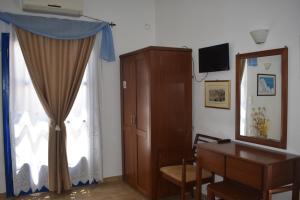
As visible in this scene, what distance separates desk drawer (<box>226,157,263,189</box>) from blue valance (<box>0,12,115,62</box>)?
2.24m

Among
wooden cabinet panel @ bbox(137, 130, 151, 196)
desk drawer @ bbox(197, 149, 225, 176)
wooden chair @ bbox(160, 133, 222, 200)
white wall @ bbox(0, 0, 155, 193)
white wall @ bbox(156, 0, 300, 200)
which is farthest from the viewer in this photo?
white wall @ bbox(0, 0, 155, 193)

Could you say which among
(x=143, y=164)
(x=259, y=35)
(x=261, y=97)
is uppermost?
(x=259, y=35)

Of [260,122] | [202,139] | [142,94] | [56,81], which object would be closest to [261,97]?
[260,122]

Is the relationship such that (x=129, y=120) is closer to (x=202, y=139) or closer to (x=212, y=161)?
(x=202, y=139)

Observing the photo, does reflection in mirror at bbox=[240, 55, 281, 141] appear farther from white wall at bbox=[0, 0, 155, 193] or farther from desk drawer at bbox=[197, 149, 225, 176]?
white wall at bbox=[0, 0, 155, 193]

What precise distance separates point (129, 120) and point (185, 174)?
49.0 inches

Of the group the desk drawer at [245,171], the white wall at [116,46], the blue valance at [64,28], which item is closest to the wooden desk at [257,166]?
the desk drawer at [245,171]

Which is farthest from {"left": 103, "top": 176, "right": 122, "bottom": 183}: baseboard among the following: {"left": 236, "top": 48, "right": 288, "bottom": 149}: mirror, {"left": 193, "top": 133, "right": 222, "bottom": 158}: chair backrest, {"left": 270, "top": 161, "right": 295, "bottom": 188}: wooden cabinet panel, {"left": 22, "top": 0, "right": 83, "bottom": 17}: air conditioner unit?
{"left": 270, "top": 161, "right": 295, "bottom": 188}: wooden cabinet panel

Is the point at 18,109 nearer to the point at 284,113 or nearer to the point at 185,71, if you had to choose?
the point at 185,71

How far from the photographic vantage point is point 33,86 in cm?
336

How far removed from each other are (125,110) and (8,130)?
1511 millimetres

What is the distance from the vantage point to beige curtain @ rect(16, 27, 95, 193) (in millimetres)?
3344

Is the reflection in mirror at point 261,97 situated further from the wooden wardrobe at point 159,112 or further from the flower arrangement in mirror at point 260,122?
the wooden wardrobe at point 159,112

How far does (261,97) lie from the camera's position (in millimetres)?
2506
